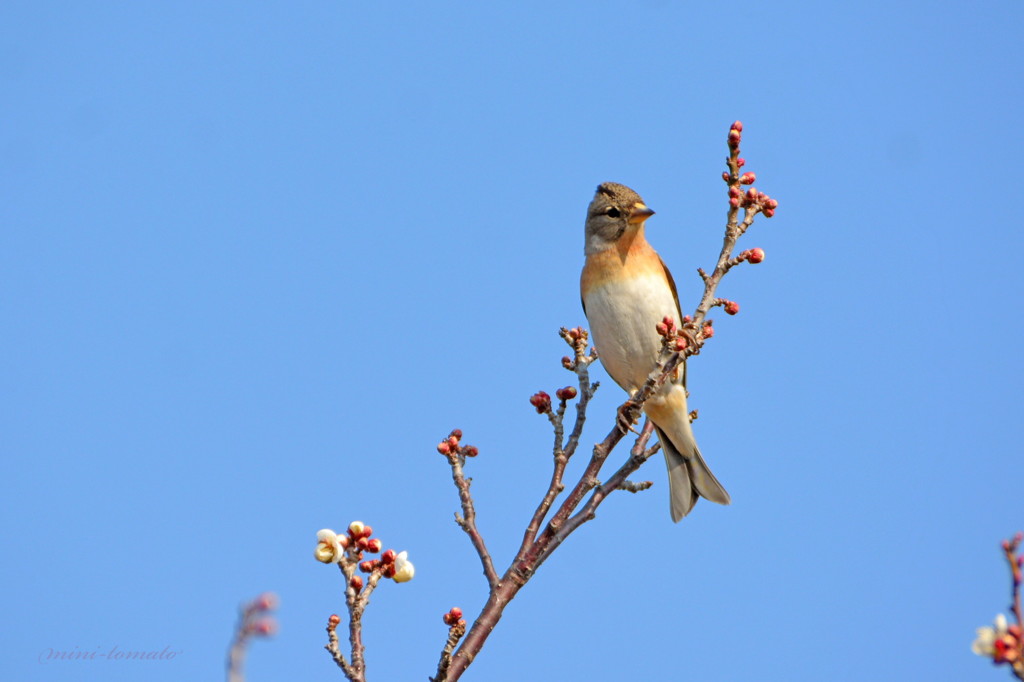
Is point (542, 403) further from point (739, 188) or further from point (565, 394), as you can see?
point (739, 188)

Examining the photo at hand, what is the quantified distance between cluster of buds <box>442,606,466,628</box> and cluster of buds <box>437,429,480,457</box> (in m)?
0.91

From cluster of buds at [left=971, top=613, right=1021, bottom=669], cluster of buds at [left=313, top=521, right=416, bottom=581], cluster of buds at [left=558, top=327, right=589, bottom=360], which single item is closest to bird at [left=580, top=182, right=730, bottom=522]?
cluster of buds at [left=558, top=327, right=589, bottom=360]

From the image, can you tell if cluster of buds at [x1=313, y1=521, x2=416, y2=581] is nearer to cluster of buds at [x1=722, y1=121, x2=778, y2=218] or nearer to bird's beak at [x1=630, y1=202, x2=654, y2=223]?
cluster of buds at [x1=722, y1=121, x2=778, y2=218]

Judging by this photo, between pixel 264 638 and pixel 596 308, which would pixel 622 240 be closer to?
pixel 596 308

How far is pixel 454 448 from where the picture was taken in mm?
4656

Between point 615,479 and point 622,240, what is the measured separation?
3.38m

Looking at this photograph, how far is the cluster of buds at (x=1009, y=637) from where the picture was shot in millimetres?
2613

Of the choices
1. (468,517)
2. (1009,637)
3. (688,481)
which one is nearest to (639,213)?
(688,481)

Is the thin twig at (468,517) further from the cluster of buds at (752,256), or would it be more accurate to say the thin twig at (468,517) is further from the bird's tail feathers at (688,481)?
the bird's tail feathers at (688,481)

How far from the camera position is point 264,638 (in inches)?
107

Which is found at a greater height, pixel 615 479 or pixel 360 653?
pixel 615 479

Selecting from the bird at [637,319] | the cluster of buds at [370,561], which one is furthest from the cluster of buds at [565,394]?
the bird at [637,319]

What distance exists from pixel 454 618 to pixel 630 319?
12.9ft

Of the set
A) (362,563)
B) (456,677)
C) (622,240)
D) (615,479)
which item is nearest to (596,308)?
(622,240)
